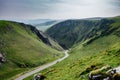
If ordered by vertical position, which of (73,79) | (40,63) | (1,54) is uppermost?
(73,79)

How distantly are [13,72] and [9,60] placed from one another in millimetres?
24564

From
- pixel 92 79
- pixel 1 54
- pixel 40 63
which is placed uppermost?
pixel 92 79

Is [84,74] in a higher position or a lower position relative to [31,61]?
higher

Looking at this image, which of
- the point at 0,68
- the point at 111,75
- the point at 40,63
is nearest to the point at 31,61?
the point at 40,63

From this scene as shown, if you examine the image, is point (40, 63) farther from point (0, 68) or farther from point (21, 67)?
point (0, 68)

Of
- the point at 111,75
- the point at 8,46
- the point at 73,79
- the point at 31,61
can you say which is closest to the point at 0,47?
the point at 8,46

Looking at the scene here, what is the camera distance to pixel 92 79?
108 ft

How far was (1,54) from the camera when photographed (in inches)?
6801

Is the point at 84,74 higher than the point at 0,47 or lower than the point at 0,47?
higher

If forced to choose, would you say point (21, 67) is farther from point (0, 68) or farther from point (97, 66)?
point (97, 66)

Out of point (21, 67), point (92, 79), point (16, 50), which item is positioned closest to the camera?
point (92, 79)

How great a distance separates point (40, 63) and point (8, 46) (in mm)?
31900

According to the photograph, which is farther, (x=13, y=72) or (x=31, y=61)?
(x=31, y=61)

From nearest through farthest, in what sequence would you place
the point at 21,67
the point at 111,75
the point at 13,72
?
the point at 111,75 → the point at 13,72 → the point at 21,67
